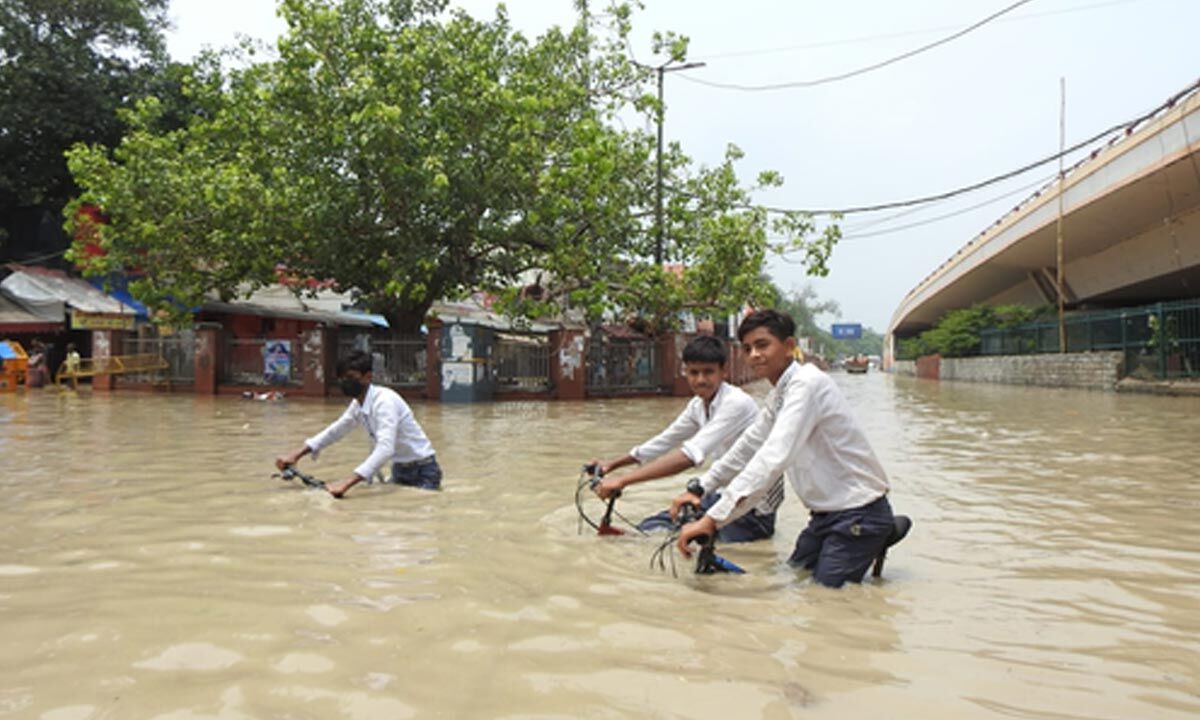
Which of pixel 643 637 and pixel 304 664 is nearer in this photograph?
pixel 304 664

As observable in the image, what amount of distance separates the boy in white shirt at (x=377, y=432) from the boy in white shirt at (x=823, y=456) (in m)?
2.66

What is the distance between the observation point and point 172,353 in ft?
73.0

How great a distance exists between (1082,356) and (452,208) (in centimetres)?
2046

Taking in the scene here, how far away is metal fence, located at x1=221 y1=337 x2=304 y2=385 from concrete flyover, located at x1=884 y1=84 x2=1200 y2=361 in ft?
66.7

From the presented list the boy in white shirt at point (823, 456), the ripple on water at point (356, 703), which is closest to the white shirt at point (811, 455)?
the boy in white shirt at point (823, 456)

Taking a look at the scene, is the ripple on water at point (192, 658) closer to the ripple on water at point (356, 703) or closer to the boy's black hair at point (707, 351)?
the ripple on water at point (356, 703)

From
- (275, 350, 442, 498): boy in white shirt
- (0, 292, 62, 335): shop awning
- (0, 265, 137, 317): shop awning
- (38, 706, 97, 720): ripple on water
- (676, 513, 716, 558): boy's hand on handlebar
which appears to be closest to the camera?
(38, 706, 97, 720): ripple on water

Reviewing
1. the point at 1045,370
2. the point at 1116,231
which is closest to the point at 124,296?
the point at 1045,370

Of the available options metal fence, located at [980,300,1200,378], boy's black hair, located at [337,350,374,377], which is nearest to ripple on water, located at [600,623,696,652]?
boy's black hair, located at [337,350,374,377]

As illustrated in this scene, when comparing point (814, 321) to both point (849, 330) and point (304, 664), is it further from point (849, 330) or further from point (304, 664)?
point (304, 664)

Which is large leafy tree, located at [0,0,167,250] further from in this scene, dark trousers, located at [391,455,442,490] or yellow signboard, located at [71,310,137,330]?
dark trousers, located at [391,455,442,490]

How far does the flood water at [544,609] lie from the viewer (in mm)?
2670

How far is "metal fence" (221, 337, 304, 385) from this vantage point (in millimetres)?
21422

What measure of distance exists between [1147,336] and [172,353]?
2716 centimetres
